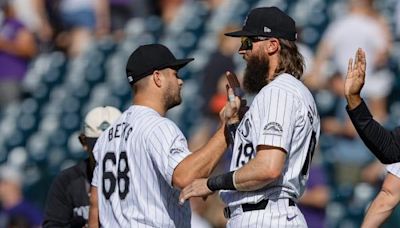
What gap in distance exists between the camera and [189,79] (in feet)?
38.9

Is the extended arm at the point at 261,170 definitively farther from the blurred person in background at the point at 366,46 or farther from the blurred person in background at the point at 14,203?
the blurred person in background at the point at 14,203

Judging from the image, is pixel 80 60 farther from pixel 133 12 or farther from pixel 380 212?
pixel 380 212

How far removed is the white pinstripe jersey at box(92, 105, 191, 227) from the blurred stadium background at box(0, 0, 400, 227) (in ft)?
14.8

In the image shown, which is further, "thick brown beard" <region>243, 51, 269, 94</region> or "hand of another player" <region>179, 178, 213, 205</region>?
"thick brown beard" <region>243, 51, 269, 94</region>

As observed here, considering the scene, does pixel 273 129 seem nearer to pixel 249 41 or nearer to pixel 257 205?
pixel 257 205

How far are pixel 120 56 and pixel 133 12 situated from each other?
0.52 meters

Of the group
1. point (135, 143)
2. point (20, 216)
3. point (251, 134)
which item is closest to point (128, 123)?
point (135, 143)

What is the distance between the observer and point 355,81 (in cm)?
536

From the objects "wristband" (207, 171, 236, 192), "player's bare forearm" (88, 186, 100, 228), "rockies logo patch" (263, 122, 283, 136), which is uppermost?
"rockies logo patch" (263, 122, 283, 136)

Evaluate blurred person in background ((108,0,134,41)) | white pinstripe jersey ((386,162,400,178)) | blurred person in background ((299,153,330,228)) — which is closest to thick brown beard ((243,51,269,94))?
white pinstripe jersey ((386,162,400,178))

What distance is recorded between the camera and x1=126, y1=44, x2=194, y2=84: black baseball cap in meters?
5.82

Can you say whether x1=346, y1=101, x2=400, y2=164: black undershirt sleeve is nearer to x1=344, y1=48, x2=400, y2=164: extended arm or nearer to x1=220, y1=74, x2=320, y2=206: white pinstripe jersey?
x1=344, y1=48, x2=400, y2=164: extended arm

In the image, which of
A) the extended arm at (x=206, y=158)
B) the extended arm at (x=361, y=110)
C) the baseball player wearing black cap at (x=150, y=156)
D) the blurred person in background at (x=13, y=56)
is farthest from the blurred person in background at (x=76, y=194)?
the blurred person in background at (x=13, y=56)

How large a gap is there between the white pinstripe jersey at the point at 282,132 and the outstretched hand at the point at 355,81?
0.59 feet
